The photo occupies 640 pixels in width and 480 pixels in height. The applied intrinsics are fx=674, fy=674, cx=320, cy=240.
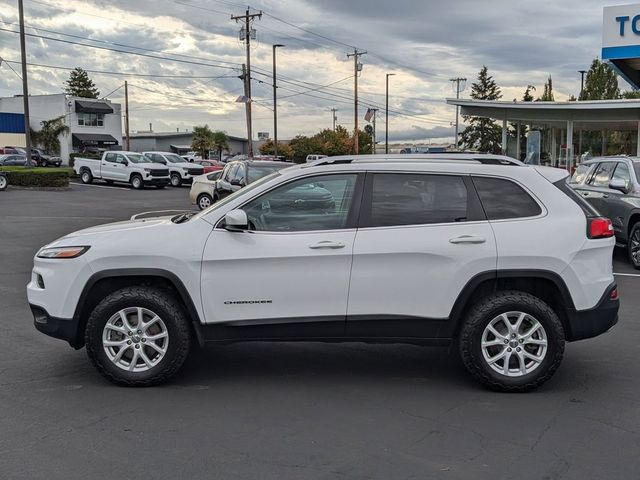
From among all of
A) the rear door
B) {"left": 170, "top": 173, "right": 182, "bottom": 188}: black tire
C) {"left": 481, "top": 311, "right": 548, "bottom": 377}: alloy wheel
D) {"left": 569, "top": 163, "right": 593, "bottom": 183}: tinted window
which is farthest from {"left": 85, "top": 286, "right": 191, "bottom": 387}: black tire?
{"left": 170, "top": 173, "right": 182, "bottom": 188}: black tire

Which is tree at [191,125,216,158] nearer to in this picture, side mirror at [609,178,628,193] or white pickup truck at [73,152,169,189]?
white pickup truck at [73,152,169,189]

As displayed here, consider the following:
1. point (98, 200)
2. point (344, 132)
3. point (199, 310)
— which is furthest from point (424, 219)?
point (344, 132)

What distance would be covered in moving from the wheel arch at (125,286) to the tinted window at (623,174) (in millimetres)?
8498

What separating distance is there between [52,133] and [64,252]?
6731cm

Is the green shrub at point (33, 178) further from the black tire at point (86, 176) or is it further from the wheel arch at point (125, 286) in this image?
the wheel arch at point (125, 286)

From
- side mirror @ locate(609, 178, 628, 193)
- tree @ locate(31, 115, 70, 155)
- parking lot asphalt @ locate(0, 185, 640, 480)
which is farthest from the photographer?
tree @ locate(31, 115, 70, 155)

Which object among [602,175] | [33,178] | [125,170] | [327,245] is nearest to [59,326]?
[327,245]

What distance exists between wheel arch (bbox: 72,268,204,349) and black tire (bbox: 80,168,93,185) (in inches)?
1369

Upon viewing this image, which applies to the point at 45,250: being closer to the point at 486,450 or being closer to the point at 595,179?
the point at 486,450

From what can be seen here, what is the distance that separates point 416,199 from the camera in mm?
5301

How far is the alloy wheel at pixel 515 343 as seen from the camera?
5148mm

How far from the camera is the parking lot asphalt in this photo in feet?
12.9

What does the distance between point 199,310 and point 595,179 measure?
31.6ft

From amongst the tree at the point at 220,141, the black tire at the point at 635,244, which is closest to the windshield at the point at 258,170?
the black tire at the point at 635,244
